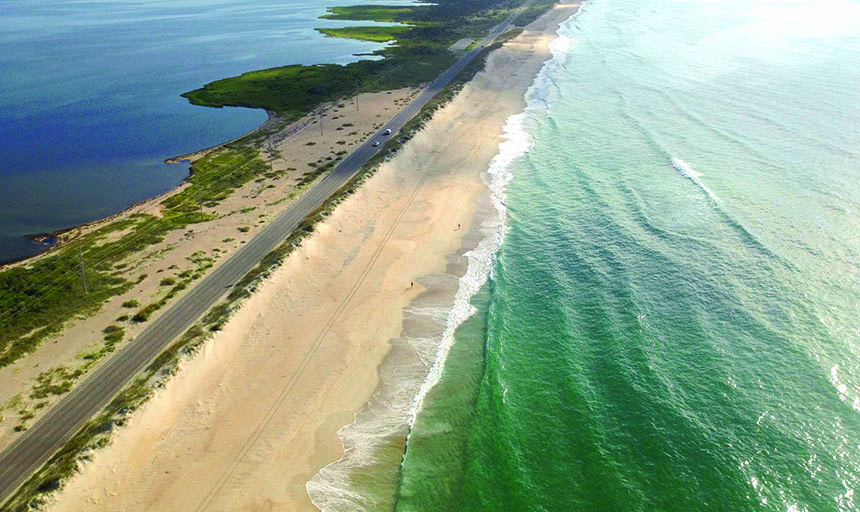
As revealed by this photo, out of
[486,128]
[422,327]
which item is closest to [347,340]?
[422,327]

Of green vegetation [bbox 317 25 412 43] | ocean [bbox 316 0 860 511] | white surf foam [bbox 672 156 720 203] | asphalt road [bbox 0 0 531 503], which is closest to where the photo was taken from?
ocean [bbox 316 0 860 511]

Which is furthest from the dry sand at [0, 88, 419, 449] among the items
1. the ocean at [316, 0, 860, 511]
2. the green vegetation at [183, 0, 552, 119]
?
the ocean at [316, 0, 860, 511]

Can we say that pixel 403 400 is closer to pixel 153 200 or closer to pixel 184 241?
pixel 184 241

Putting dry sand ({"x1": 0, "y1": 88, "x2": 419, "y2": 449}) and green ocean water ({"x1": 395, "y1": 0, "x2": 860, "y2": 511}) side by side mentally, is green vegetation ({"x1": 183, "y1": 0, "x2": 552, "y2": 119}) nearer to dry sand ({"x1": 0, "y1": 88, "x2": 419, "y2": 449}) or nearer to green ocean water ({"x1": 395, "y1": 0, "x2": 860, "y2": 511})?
dry sand ({"x1": 0, "y1": 88, "x2": 419, "y2": 449})

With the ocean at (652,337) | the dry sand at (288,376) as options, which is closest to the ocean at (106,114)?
the dry sand at (288,376)

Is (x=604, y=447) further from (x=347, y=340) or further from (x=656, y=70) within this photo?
(x=656, y=70)

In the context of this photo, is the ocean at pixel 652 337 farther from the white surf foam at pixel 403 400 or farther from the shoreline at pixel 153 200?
the shoreline at pixel 153 200
